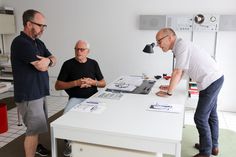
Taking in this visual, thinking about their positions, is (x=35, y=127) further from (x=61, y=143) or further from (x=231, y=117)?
(x=231, y=117)

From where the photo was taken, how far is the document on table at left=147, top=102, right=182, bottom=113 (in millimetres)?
1954

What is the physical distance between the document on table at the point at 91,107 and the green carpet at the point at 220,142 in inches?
45.6

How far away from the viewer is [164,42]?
2.30 metres

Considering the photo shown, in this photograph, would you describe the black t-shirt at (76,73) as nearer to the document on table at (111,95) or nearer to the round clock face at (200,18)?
the document on table at (111,95)

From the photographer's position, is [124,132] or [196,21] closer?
[124,132]

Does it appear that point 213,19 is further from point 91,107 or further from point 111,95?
point 91,107

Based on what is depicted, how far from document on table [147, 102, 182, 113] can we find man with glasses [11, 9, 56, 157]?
3.16ft

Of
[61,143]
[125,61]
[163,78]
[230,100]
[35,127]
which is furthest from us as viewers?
[125,61]

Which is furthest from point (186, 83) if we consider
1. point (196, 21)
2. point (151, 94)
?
point (196, 21)

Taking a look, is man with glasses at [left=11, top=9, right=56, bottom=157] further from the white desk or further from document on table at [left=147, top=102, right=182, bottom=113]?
document on table at [left=147, top=102, right=182, bottom=113]

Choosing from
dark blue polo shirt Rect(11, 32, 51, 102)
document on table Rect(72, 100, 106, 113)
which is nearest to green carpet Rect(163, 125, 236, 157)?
document on table Rect(72, 100, 106, 113)

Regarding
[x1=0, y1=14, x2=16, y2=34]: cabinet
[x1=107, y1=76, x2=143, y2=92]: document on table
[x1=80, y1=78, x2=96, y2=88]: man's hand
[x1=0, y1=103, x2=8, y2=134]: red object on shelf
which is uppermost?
[x1=0, y1=14, x2=16, y2=34]: cabinet

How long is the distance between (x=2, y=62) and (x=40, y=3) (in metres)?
1.34

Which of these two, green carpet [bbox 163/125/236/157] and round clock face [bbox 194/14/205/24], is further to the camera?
round clock face [bbox 194/14/205/24]
